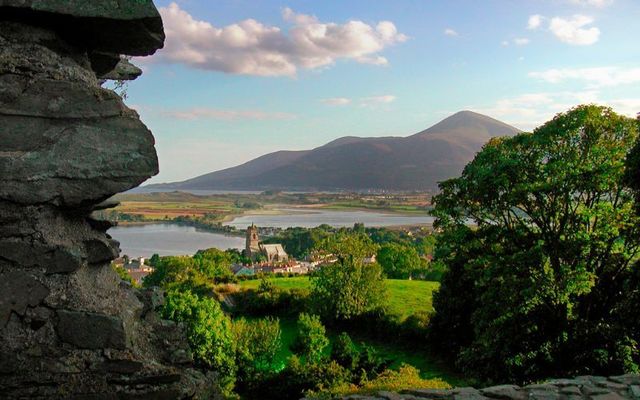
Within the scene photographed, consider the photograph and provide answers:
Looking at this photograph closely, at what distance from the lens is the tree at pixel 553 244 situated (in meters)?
14.0

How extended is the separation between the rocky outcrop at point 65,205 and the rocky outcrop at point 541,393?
3040mm

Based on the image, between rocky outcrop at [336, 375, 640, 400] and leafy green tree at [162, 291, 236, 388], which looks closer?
rocky outcrop at [336, 375, 640, 400]

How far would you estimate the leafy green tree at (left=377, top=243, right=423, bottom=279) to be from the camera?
7044 cm

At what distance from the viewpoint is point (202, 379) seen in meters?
4.85

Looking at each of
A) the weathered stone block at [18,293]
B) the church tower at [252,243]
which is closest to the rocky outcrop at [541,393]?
the weathered stone block at [18,293]

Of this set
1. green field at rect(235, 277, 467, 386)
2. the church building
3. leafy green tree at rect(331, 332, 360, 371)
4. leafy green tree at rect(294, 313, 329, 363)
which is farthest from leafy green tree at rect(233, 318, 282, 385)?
the church building

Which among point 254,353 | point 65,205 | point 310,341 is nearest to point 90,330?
point 65,205

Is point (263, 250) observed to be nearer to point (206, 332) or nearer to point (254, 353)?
point (254, 353)

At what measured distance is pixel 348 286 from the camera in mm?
43344

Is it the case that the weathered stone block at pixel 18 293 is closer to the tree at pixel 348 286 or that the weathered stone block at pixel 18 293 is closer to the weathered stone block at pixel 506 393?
the weathered stone block at pixel 506 393

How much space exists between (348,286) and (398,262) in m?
29.0

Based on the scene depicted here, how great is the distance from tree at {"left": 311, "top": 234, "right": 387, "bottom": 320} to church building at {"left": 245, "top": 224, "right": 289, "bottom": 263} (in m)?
64.8

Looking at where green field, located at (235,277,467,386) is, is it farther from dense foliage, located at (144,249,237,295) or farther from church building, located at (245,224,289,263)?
church building, located at (245,224,289,263)

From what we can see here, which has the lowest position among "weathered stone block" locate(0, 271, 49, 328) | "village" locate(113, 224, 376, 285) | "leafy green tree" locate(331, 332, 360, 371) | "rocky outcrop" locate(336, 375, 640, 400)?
"village" locate(113, 224, 376, 285)
